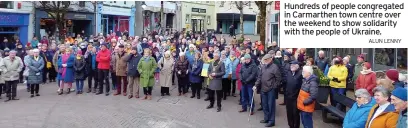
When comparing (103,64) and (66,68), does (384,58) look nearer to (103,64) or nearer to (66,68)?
(103,64)

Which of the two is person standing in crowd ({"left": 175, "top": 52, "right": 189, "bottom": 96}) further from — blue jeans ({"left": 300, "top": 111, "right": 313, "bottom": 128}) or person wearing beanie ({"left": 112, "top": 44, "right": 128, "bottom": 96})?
blue jeans ({"left": 300, "top": 111, "right": 313, "bottom": 128})

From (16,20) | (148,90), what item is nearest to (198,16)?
(16,20)

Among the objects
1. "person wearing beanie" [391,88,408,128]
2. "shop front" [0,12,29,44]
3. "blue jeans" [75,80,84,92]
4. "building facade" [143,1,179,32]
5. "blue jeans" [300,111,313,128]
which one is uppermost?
"building facade" [143,1,179,32]

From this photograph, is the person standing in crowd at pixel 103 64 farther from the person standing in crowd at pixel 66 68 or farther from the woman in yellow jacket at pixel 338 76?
the woman in yellow jacket at pixel 338 76

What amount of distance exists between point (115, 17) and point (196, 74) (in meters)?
27.2

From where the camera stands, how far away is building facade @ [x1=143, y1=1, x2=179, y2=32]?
42750mm

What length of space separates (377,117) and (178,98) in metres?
8.36

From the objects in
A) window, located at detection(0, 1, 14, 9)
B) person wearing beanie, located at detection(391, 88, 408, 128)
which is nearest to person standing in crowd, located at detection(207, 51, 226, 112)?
person wearing beanie, located at detection(391, 88, 408, 128)

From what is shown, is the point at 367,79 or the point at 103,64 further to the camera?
the point at 103,64

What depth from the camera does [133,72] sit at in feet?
42.6

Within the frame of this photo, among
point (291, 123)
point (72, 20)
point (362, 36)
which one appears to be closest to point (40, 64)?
point (291, 123)

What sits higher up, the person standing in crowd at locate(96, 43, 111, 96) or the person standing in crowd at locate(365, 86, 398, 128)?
the person standing in crowd at locate(96, 43, 111, 96)

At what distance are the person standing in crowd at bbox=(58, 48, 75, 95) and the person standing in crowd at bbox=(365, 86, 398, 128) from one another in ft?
33.7

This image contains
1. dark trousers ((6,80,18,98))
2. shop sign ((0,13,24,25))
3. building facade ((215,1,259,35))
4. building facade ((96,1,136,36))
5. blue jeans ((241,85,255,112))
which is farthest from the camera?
building facade ((215,1,259,35))
